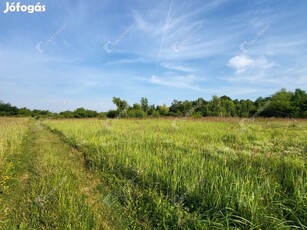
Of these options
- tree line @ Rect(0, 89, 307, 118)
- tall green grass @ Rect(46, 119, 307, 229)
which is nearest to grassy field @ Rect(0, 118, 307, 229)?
tall green grass @ Rect(46, 119, 307, 229)

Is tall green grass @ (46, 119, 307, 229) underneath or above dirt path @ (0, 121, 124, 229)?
above

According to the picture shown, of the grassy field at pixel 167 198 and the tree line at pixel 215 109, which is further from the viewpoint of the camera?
the tree line at pixel 215 109

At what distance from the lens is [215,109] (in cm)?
4362

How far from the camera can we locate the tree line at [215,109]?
33.6 m

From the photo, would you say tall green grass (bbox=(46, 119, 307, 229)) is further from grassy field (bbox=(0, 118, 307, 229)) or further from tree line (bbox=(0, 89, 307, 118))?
tree line (bbox=(0, 89, 307, 118))

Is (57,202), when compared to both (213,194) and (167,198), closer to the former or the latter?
(167,198)

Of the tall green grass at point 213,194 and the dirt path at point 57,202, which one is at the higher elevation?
the tall green grass at point 213,194

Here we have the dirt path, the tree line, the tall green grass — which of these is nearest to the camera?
the tall green grass

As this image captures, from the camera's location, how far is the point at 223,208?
3668mm

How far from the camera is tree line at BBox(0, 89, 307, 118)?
3356 cm

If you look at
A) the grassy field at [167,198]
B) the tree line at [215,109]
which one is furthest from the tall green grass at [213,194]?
the tree line at [215,109]

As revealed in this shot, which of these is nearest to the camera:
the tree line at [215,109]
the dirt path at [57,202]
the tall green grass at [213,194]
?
the tall green grass at [213,194]

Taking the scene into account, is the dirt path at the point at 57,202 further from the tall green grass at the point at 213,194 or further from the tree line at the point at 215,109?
the tree line at the point at 215,109

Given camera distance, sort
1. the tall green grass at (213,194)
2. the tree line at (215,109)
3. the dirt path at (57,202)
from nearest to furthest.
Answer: the tall green grass at (213,194)
the dirt path at (57,202)
the tree line at (215,109)
